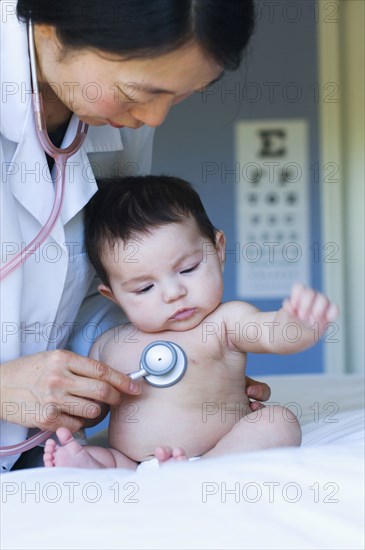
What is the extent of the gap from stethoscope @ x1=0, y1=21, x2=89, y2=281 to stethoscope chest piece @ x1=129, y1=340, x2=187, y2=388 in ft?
0.84

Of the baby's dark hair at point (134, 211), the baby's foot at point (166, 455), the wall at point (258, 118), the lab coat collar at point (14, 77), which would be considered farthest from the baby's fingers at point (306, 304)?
the wall at point (258, 118)

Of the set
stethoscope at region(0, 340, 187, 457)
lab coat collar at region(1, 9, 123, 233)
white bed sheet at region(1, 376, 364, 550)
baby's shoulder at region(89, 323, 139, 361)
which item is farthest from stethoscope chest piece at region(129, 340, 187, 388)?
white bed sheet at region(1, 376, 364, 550)

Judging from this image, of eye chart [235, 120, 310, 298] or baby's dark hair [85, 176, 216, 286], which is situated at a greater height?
baby's dark hair [85, 176, 216, 286]

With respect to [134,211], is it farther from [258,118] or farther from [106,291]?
[258,118]

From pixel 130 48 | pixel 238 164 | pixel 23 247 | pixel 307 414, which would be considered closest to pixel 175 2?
pixel 130 48

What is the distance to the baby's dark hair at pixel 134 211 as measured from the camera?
58.7 inches

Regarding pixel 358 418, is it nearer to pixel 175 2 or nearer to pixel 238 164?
pixel 175 2

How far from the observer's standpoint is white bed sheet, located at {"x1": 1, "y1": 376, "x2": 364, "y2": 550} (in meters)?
0.83

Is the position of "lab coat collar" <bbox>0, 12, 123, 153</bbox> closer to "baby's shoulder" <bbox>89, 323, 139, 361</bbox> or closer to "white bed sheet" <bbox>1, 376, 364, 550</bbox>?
"baby's shoulder" <bbox>89, 323, 139, 361</bbox>

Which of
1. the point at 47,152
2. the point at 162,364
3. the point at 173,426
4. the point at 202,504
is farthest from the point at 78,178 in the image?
the point at 202,504

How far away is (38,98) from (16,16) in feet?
0.41

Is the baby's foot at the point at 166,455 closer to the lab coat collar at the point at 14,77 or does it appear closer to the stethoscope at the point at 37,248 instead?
the stethoscope at the point at 37,248

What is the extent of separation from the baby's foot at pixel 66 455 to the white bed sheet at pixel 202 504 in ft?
0.47

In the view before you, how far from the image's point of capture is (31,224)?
1.40 meters
